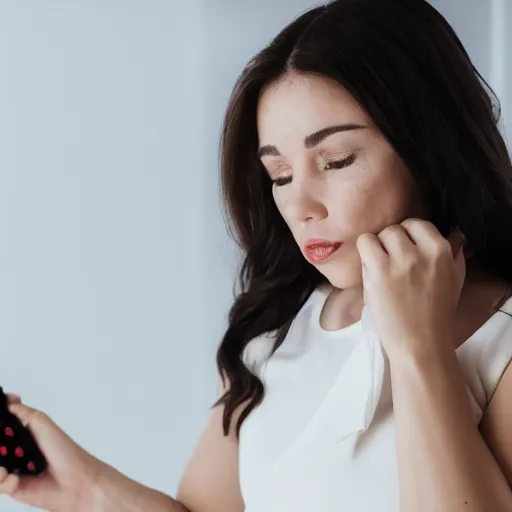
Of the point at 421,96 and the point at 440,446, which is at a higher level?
the point at 421,96

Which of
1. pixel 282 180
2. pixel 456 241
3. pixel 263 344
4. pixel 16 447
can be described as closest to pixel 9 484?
pixel 16 447

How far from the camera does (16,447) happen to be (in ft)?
2.88

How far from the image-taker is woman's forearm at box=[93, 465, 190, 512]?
0.95 m

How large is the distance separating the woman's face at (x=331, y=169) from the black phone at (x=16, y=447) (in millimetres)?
378

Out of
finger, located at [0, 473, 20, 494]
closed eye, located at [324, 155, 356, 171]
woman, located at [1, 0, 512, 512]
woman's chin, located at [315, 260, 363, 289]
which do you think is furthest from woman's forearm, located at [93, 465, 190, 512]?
closed eye, located at [324, 155, 356, 171]

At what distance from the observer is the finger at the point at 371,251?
29.4 inches

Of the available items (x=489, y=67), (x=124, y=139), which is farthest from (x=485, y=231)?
(x=124, y=139)

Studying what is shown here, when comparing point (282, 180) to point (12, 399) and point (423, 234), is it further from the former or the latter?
point (12, 399)

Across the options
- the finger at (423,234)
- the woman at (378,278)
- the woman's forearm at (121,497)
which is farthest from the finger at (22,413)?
the finger at (423,234)

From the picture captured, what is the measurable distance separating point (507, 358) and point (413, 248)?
146 mm

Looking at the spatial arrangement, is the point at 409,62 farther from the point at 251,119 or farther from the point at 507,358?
the point at 507,358

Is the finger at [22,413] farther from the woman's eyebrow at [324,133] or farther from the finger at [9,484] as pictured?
the woman's eyebrow at [324,133]

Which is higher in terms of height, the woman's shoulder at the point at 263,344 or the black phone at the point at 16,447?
the woman's shoulder at the point at 263,344

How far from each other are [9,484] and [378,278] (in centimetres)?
48
